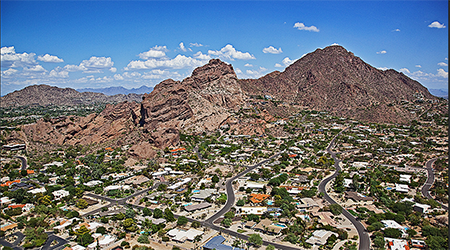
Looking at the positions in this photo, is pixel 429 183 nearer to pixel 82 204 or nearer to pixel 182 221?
pixel 182 221

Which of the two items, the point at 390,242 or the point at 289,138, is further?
the point at 289,138

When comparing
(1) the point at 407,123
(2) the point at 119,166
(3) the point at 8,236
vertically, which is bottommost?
(3) the point at 8,236

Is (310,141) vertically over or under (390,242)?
over

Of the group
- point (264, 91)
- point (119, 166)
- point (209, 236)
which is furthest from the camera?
→ point (264, 91)

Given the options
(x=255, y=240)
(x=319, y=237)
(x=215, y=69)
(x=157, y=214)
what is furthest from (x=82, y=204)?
(x=215, y=69)

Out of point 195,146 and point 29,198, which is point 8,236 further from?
point 195,146

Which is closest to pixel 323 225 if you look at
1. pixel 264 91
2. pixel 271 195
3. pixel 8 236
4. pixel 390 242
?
pixel 390 242
